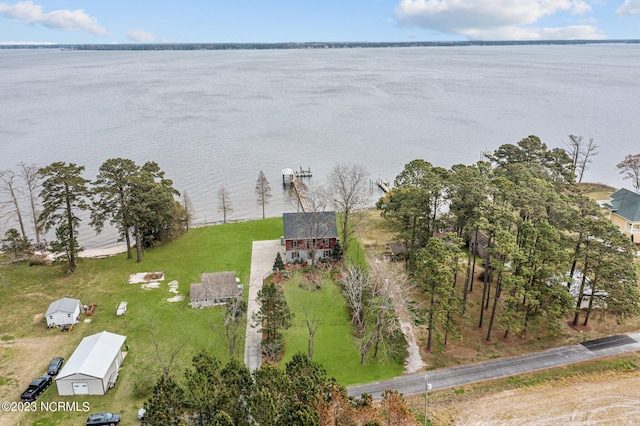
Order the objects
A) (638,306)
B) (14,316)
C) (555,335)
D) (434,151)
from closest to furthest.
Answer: (638,306), (555,335), (14,316), (434,151)

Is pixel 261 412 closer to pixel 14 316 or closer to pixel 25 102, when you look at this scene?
pixel 14 316

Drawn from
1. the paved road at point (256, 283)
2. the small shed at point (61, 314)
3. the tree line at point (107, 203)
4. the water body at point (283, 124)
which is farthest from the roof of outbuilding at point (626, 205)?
the small shed at point (61, 314)

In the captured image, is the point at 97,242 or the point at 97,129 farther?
the point at 97,129

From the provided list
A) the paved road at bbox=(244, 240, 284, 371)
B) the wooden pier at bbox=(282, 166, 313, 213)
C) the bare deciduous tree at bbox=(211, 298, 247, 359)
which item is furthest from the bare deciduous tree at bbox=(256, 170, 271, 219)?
the bare deciduous tree at bbox=(211, 298, 247, 359)

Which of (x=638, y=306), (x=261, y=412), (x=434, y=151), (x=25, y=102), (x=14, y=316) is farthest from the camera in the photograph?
(x=25, y=102)

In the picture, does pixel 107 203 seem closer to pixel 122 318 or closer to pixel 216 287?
pixel 122 318

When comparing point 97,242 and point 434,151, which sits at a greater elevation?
point 434,151

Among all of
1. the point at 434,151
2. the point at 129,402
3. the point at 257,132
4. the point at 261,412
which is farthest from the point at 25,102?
the point at 261,412
